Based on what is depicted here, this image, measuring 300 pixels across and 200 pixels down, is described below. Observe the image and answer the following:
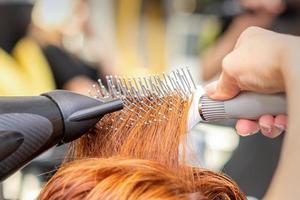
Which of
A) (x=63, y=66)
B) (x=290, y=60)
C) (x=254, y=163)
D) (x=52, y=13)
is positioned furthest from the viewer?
(x=52, y=13)

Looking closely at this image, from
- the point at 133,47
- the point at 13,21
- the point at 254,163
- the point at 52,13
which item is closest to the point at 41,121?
the point at 254,163

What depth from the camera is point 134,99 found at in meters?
0.70

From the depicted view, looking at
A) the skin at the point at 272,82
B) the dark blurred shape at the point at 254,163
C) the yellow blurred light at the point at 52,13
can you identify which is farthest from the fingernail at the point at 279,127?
the yellow blurred light at the point at 52,13

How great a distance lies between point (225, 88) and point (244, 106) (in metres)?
0.03

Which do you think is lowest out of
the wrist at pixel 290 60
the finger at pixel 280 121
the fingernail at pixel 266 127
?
the fingernail at pixel 266 127

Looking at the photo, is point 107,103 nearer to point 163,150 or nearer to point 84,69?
point 163,150

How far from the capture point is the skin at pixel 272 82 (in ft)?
1.72

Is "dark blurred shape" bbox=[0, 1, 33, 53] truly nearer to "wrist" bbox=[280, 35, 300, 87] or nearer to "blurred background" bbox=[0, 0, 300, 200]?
"blurred background" bbox=[0, 0, 300, 200]

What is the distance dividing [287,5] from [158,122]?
166cm

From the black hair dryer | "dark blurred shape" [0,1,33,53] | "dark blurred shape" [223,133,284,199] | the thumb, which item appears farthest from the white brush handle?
"dark blurred shape" [0,1,33,53]

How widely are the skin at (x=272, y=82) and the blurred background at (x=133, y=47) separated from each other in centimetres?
10

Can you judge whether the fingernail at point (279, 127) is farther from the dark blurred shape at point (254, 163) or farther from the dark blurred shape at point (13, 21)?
the dark blurred shape at point (13, 21)

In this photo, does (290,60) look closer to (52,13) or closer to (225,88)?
(225,88)

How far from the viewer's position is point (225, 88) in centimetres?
66
